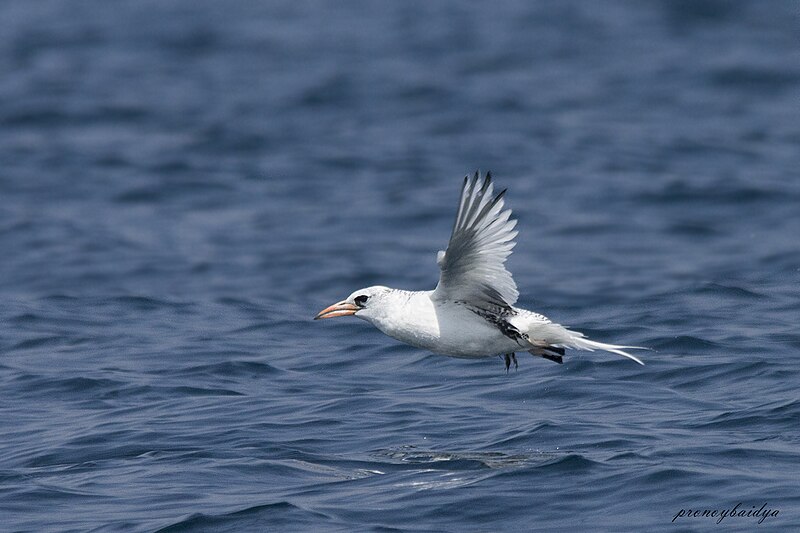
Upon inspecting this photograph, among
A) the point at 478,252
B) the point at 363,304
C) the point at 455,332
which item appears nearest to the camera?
the point at 478,252

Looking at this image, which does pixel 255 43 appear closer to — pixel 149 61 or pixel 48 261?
pixel 149 61

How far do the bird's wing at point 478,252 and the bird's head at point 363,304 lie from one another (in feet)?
1.87

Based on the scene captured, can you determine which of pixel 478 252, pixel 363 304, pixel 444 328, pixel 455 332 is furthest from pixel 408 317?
pixel 478 252

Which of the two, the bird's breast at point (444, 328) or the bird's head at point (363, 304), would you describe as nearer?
the bird's breast at point (444, 328)

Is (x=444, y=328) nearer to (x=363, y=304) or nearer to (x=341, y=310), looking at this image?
(x=363, y=304)

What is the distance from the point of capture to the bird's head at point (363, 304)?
10.8m

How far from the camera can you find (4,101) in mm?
28328

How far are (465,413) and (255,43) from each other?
2290 cm

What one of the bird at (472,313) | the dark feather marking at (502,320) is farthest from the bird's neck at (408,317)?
the dark feather marking at (502,320)

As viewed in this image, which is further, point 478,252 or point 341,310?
point 341,310

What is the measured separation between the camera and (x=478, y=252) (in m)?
10.0

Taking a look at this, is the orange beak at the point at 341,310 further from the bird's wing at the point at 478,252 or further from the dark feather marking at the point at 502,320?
the dark feather marking at the point at 502,320

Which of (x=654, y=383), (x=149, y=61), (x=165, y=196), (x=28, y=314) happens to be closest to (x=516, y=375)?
(x=654, y=383)

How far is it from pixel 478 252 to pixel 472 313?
755 millimetres
